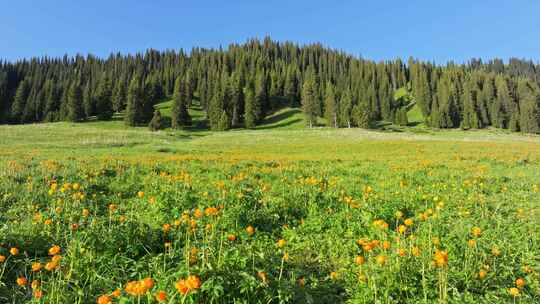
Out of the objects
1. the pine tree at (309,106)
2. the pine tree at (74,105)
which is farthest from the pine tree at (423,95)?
the pine tree at (74,105)

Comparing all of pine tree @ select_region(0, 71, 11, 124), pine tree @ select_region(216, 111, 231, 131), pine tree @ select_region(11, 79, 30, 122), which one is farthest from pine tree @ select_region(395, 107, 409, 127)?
pine tree @ select_region(0, 71, 11, 124)

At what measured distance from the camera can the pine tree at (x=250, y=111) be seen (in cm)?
8381

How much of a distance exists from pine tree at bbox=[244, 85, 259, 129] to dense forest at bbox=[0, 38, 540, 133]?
12.8 inches

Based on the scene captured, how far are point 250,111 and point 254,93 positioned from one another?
10625 mm

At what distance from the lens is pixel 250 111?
84.8 metres

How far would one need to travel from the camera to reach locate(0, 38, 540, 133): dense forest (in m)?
85.2

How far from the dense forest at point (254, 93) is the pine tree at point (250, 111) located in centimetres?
33

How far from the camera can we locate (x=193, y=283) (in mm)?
2211

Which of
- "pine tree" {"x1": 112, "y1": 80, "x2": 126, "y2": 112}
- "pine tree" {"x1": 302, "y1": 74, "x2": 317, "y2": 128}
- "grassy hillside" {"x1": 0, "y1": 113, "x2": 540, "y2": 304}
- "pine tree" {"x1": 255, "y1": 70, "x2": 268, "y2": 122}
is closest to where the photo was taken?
"grassy hillside" {"x1": 0, "y1": 113, "x2": 540, "y2": 304}

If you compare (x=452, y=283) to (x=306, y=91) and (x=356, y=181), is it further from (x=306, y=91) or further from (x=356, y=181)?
(x=306, y=91)

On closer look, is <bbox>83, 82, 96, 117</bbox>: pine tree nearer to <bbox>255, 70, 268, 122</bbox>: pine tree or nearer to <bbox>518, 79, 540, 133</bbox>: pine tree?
<bbox>255, 70, 268, 122</bbox>: pine tree

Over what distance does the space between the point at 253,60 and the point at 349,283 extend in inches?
5726

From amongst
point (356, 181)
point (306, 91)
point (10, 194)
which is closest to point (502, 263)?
point (356, 181)

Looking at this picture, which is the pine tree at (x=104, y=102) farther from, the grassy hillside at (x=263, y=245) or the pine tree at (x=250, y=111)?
the grassy hillside at (x=263, y=245)
